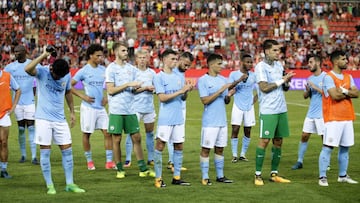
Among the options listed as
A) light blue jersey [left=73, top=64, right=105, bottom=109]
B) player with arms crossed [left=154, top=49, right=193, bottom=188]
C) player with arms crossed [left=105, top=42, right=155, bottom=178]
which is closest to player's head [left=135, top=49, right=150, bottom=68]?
player with arms crossed [left=105, top=42, right=155, bottom=178]

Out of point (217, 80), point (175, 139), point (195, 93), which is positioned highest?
point (217, 80)

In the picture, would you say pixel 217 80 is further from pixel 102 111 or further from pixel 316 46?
pixel 316 46

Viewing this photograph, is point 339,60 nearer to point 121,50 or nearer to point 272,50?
point 272,50

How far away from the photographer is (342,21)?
1935 inches

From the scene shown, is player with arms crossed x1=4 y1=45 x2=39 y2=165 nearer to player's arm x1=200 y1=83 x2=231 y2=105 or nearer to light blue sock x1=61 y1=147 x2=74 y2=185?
light blue sock x1=61 y1=147 x2=74 y2=185

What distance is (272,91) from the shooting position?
12.2 meters

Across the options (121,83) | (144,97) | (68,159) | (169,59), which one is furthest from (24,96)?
(169,59)

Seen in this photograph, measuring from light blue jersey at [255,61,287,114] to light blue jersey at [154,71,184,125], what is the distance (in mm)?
1379

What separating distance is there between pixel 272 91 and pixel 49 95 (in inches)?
150

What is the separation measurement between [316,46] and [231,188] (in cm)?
3425

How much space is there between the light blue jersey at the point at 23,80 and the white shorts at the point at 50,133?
3.41 metres

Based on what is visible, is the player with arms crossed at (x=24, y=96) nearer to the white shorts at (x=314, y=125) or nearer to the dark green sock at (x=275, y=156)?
the dark green sock at (x=275, y=156)

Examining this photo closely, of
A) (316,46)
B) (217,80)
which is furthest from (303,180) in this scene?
(316,46)

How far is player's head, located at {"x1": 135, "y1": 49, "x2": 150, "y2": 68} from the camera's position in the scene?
1336 cm
